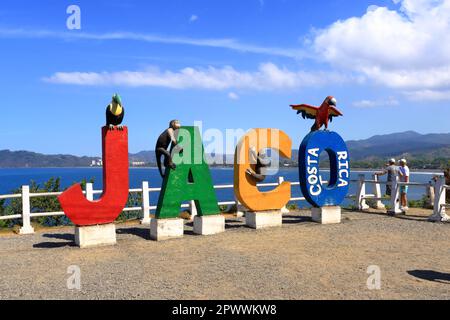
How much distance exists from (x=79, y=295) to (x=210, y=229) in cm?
494

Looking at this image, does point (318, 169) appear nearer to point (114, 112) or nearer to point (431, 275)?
point (431, 275)

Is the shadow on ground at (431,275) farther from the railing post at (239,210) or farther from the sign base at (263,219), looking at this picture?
the railing post at (239,210)

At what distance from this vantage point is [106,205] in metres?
9.80

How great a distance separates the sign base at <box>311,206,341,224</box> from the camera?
40.4 ft

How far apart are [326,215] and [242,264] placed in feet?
17.2

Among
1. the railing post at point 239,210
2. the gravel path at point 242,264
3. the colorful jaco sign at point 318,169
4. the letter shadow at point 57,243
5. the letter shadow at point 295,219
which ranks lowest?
the gravel path at point 242,264

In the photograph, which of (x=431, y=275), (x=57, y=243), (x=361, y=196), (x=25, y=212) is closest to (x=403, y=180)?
(x=361, y=196)

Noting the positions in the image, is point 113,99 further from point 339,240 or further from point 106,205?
point 339,240

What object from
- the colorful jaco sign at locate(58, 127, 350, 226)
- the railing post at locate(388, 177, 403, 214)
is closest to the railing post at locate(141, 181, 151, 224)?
the colorful jaco sign at locate(58, 127, 350, 226)

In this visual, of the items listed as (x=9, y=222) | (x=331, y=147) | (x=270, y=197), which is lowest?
(x=9, y=222)

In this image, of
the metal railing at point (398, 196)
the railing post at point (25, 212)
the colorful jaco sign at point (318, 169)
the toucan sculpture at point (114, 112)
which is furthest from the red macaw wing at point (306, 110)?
the railing post at point (25, 212)

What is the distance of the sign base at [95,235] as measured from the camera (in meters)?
9.50

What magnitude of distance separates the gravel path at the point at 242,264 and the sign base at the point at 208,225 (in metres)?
0.23
